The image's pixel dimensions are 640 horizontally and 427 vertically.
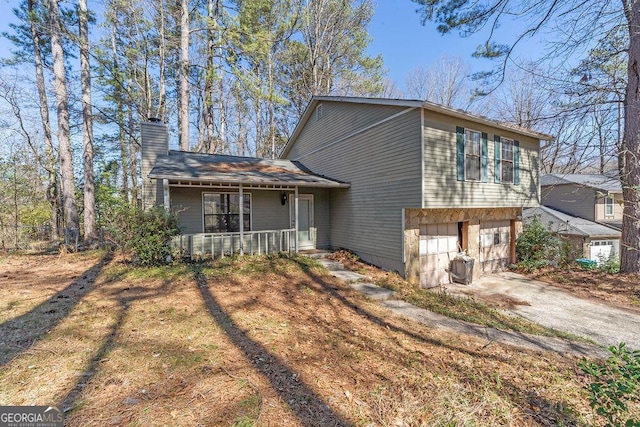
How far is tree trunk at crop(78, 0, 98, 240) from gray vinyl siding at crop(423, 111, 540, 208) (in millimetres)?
13018

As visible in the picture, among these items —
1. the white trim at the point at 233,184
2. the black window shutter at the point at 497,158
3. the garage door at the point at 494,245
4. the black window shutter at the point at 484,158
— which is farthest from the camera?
the garage door at the point at 494,245

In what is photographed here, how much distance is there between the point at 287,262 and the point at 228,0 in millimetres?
14951

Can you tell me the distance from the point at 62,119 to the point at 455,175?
47.9 ft

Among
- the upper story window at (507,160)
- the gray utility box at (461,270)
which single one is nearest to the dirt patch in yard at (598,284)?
the gray utility box at (461,270)

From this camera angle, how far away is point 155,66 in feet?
54.6

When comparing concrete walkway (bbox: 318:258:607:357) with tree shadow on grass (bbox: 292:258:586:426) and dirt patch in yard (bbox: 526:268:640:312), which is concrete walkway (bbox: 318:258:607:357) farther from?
dirt patch in yard (bbox: 526:268:640:312)

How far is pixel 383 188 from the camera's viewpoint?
8.43 metres

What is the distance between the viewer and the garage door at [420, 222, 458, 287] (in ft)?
27.9

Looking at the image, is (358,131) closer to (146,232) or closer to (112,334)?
(146,232)

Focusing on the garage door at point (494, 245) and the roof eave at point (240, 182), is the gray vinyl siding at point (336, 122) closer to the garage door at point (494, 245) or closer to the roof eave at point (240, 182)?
the roof eave at point (240, 182)

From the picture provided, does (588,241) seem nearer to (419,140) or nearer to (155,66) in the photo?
(419,140)

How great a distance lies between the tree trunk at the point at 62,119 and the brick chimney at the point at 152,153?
419 centimetres

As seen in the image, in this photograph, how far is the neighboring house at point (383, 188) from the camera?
24.9 ft

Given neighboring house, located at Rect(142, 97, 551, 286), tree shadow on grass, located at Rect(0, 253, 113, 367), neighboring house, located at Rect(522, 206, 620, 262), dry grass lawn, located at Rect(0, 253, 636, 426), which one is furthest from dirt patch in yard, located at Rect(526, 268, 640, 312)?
tree shadow on grass, located at Rect(0, 253, 113, 367)
